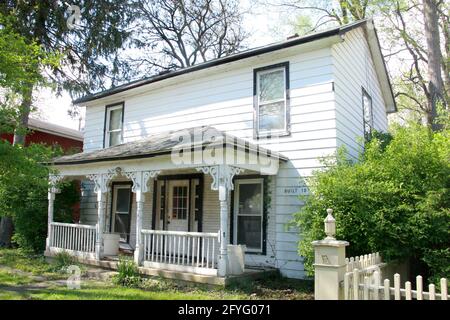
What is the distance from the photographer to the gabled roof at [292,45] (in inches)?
391

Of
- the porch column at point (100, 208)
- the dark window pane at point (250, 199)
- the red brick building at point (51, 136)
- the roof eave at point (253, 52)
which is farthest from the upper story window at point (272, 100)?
the red brick building at point (51, 136)

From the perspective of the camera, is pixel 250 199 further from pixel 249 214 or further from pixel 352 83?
pixel 352 83

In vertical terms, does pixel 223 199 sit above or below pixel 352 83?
below

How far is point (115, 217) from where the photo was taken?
14.3 m

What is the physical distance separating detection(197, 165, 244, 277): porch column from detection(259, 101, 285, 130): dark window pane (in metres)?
2.38

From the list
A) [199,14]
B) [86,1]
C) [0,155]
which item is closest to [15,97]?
[0,155]

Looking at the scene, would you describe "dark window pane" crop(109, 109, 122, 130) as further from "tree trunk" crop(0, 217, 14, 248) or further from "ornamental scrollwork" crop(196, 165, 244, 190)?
"ornamental scrollwork" crop(196, 165, 244, 190)

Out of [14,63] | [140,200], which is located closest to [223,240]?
[140,200]

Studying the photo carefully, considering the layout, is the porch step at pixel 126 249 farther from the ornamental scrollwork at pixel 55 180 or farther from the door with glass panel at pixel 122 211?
the ornamental scrollwork at pixel 55 180

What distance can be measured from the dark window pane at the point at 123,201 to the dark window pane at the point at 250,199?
4.98 meters

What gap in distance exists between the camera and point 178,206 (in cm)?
1250

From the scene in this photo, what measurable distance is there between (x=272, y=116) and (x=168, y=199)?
4.51 meters

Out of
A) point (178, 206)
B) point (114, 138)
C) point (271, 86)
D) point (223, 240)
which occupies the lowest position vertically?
point (223, 240)

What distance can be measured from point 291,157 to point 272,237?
2171 millimetres
